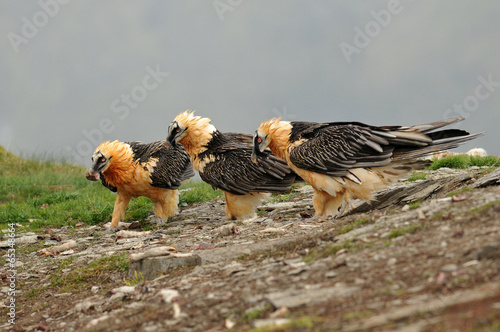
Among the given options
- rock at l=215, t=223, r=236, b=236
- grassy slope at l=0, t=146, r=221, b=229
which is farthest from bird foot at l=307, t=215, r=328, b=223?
grassy slope at l=0, t=146, r=221, b=229

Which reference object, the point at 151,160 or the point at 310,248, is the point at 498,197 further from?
the point at 151,160

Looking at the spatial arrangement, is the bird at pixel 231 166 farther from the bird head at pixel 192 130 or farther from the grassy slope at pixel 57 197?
the grassy slope at pixel 57 197

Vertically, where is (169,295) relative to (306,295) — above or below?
above

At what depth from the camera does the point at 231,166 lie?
11.1 meters

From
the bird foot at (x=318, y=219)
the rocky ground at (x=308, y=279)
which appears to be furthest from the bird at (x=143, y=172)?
the bird foot at (x=318, y=219)

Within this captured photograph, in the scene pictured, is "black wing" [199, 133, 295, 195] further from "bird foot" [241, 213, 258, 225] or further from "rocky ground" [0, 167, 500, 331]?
"rocky ground" [0, 167, 500, 331]

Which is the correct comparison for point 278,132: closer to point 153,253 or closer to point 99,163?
point 153,253

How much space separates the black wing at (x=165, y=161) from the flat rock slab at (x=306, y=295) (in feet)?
24.3

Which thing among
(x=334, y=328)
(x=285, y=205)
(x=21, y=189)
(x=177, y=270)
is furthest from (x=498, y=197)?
(x=21, y=189)

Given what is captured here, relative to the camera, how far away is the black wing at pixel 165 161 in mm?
11791

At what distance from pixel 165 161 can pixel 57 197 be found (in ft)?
19.9

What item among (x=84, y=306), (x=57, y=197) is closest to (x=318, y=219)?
(x=84, y=306)

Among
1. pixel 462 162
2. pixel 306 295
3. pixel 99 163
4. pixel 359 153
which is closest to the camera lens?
pixel 306 295

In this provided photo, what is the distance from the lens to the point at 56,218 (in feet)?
45.8
